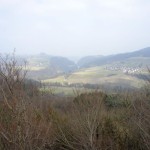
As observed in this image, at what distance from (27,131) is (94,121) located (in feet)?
8.72

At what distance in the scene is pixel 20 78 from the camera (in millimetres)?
9273

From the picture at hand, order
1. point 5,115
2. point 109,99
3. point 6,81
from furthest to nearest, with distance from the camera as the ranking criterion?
point 109,99 → point 5,115 → point 6,81

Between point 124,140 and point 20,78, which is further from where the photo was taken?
point 124,140

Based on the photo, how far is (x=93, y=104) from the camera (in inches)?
441

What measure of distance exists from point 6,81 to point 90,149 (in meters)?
3.36

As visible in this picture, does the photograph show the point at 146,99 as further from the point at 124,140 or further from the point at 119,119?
the point at 119,119

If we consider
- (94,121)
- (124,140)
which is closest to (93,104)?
(94,121)

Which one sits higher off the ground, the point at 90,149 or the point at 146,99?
the point at 146,99

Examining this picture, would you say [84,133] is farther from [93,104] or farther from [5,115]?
[5,115]

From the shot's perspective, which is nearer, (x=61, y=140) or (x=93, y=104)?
(x=93, y=104)

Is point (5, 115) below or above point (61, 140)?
above

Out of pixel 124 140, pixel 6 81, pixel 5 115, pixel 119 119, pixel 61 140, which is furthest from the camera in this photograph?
pixel 119 119

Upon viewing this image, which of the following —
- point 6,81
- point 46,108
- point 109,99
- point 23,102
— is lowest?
point 109,99

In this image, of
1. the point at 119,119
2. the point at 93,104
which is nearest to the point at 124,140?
the point at 119,119
